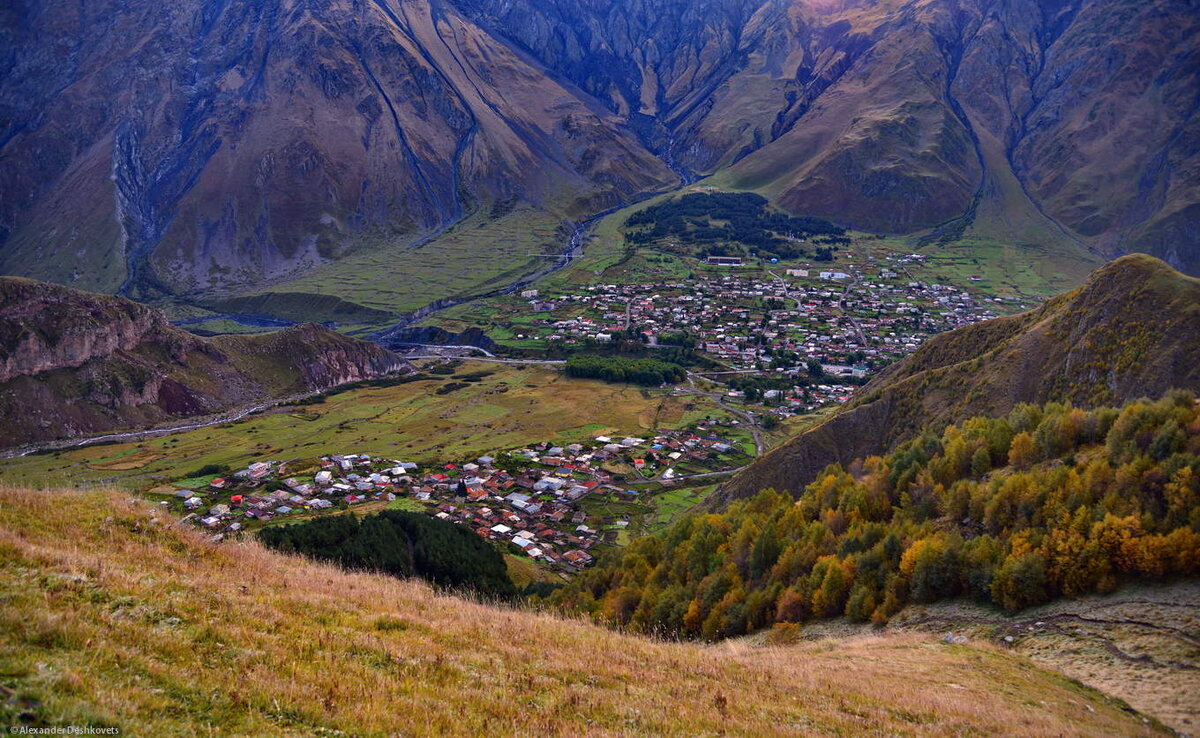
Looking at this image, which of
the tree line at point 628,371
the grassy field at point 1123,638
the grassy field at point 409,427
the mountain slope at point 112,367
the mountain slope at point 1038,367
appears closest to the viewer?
the grassy field at point 1123,638

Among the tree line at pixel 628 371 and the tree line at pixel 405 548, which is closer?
the tree line at pixel 405 548

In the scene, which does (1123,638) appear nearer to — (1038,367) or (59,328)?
(1038,367)

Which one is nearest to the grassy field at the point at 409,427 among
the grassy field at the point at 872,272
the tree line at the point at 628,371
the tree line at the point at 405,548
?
the tree line at the point at 628,371

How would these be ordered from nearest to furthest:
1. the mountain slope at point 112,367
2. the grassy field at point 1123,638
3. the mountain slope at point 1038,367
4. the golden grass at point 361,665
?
the golden grass at point 361,665 < the grassy field at point 1123,638 < the mountain slope at point 1038,367 < the mountain slope at point 112,367

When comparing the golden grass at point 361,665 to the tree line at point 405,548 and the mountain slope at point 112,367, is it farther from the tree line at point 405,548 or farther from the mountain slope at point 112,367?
the mountain slope at point 112,367

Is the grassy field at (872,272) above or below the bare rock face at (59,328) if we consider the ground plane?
above

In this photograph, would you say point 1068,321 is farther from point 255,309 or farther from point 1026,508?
point 255,309
